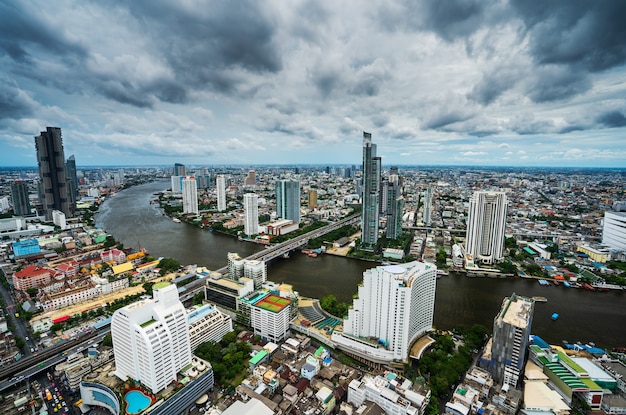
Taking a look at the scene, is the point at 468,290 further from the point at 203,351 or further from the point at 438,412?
the point at 203,351

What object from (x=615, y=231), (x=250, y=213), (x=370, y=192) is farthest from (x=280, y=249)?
(x=615, y=231)

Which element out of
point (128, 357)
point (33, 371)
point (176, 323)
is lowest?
point (33, 371)

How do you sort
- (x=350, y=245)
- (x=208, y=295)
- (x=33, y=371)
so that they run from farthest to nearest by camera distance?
(x=350, y=245), (x=208, y=295), (x=33, y=371)

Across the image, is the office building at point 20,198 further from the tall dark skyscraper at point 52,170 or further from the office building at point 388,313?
the office building at point 388,313

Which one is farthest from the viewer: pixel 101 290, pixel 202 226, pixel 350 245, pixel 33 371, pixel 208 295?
pixel 202 226

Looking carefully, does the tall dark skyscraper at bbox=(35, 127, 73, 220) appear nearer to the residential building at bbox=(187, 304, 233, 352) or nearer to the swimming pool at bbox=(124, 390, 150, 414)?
the residential building at bbox=(187, 304, 233, 352)

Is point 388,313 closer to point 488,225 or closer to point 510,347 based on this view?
point 510,347

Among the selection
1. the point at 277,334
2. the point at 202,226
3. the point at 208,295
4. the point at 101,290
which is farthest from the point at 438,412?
the point at 202,226
